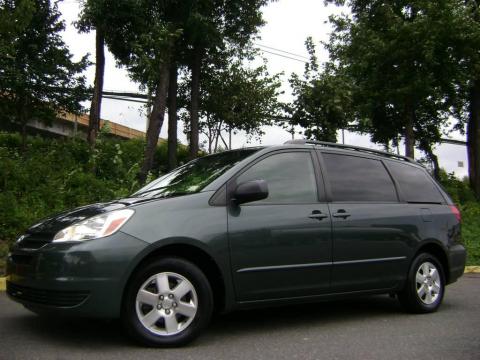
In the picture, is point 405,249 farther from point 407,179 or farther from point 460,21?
point 460,21

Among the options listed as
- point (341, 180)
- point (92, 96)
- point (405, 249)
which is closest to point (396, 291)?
point (405, 249)

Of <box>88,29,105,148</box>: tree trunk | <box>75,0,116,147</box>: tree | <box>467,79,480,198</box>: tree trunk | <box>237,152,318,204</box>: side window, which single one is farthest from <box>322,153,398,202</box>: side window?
<box>467,79,480,198</box>: tree trunk

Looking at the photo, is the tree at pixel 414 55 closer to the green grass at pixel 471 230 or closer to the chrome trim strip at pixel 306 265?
the green grass at pixel 471 230

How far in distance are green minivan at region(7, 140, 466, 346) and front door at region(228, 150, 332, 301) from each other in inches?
0.4

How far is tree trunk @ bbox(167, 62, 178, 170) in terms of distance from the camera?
67.5 feet

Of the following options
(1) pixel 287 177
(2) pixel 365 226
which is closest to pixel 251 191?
(1) pixel 287 177

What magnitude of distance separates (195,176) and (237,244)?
36.5 inches

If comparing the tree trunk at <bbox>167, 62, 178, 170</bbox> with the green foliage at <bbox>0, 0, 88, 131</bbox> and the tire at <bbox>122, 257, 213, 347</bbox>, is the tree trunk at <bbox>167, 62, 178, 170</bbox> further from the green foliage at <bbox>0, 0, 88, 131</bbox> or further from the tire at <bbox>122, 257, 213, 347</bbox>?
the tire at <bbox>122, 257, 213, 347</bbox>

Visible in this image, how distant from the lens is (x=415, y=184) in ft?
20.9

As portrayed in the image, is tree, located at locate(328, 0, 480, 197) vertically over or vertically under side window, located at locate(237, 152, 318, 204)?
over

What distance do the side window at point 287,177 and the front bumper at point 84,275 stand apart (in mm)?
1274

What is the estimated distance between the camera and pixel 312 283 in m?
5.04

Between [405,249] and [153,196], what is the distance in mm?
2693

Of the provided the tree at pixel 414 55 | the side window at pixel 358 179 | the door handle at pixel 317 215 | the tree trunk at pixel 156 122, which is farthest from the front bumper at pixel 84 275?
the tree at pixel 414 55
